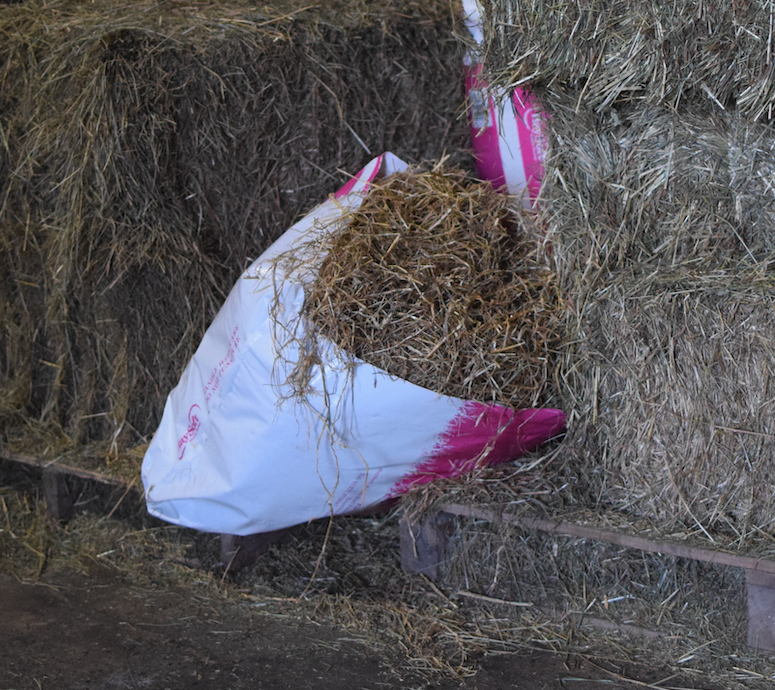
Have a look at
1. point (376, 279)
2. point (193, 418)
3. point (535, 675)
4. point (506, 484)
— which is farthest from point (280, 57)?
point (535, 675)

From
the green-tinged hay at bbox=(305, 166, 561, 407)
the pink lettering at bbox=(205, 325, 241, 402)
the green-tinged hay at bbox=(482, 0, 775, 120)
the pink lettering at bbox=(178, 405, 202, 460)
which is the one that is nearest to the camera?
the green-tinged hay at bbox=(482, 0, 775, 120)

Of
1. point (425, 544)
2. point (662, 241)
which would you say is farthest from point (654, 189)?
point (425, 544)

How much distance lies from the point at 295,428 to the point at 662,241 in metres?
0.92

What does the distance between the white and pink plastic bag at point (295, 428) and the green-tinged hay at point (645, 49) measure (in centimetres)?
55

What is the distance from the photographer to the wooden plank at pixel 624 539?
1.61 m

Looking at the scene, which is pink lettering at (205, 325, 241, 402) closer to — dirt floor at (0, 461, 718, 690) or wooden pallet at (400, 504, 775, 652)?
dirt floor at (0, 461, 718, 690)

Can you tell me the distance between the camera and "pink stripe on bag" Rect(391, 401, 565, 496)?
1823 millimetres

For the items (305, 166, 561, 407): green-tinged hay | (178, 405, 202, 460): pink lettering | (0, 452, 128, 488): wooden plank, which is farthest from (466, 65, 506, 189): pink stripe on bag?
(0, 452, 128, 488): wooden plank

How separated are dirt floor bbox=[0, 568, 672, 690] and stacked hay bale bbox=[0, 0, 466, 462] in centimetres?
66

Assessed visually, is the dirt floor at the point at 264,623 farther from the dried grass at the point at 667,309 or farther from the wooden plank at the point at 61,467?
the dried grass at the point at 667,309

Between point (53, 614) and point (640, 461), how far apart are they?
1.48 meters

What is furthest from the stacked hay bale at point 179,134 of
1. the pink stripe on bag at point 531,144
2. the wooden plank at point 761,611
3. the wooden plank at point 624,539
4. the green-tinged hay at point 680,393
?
the wooden plank at point 761,611

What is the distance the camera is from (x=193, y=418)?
2033 millimetres

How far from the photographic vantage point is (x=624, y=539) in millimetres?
1740
